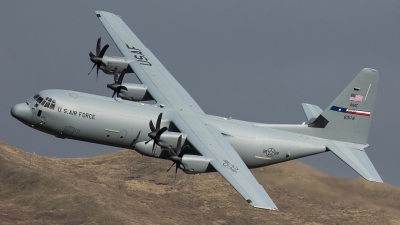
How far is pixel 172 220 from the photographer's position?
99.3 meters

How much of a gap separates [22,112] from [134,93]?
32.9 feet

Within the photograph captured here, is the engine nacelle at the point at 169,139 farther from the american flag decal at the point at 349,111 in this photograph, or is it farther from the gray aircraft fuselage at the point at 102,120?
the american flag decal at the point at 349,111

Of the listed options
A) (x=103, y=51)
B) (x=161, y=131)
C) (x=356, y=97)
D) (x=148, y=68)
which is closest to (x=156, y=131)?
(x=161, y=131)

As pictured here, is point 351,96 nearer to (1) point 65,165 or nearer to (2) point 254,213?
(2) point 254,213

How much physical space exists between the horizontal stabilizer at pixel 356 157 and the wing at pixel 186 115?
10.0m

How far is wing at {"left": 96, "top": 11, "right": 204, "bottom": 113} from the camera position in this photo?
79.1 m

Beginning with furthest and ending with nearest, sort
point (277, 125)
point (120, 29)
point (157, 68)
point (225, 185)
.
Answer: point (225, 185) < point (120, 29) < point (157, 68) < point (277, 125)

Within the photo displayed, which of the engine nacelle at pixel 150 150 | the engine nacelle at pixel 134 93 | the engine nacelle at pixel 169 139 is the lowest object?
the engine nacelle at pixel 150 150

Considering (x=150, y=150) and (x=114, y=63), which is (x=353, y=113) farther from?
(x=114, y=63)

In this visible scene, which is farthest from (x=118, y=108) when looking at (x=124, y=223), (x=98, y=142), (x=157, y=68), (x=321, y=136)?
(x=124, y=223)

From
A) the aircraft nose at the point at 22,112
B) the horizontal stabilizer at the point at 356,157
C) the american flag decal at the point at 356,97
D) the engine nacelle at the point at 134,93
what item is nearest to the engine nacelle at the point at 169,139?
the engine nacelle at the point at 134,93

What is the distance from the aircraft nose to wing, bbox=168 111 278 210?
35.6ft

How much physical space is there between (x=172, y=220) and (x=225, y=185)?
29.6ft

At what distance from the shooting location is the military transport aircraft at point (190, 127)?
71.8 m
